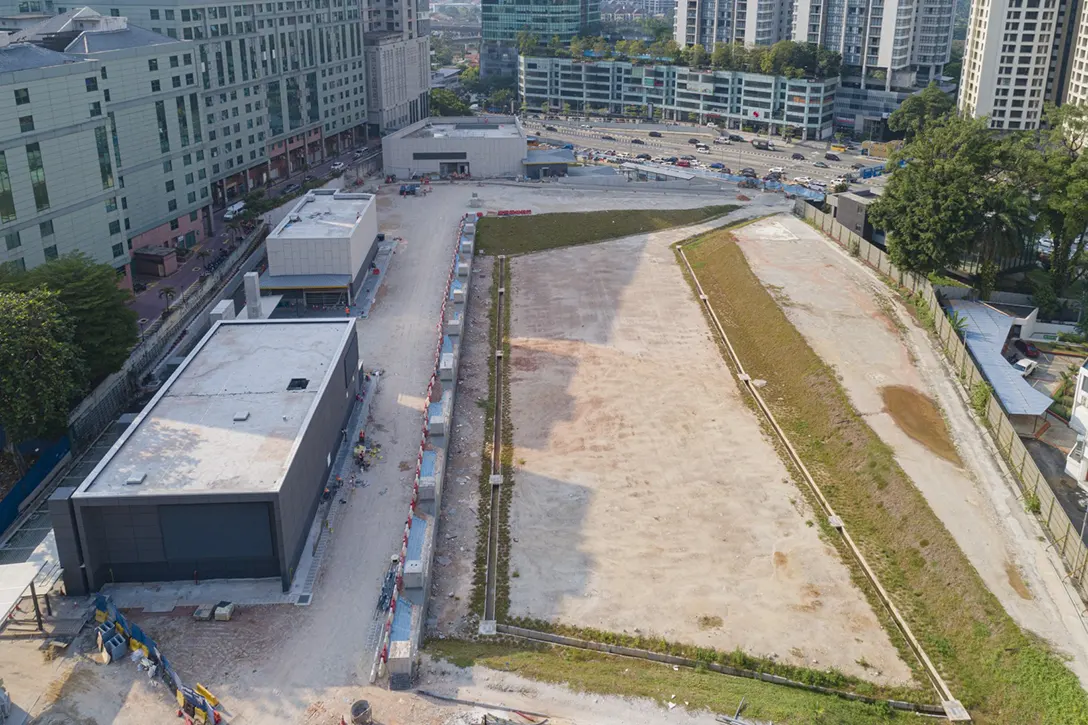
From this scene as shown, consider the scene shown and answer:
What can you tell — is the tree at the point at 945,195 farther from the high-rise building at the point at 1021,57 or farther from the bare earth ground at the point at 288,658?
the high-rise building at the point at 1021,57

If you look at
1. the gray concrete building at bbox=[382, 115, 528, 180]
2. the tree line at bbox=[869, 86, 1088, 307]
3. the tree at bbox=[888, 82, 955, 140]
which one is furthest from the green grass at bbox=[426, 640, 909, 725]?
the tree at bbox=[888, 82, 955, 140]

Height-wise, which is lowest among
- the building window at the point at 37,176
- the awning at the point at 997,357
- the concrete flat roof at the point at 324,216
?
the awning at the point at 997,357

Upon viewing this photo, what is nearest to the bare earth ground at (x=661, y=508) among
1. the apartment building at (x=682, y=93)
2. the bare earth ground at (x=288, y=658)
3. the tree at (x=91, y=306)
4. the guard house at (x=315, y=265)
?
the bare earth ground at (x=288, y=658)

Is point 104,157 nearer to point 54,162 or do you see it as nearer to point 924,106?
point 54,162

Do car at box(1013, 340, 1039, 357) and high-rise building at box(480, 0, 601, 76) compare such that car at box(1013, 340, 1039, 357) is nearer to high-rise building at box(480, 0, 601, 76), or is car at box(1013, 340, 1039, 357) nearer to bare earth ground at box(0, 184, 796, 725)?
bare earth ground at box(0, 184, 796, 725)

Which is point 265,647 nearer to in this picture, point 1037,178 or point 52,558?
point 52,558

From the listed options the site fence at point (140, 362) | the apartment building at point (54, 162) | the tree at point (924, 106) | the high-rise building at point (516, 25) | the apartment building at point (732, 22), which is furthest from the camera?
the high-rise building at point (516, 25)

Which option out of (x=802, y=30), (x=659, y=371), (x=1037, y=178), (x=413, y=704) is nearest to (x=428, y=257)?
(x=659, y=371)
